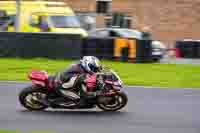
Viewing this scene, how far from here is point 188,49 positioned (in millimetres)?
30922

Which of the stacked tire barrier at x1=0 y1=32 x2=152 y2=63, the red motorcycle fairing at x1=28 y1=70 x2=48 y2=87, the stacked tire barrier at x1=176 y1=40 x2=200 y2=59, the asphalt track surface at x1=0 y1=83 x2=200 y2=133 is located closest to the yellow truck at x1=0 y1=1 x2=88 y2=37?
the stacked tire barrier at x1=0 y1=32 x2=152 y2=63

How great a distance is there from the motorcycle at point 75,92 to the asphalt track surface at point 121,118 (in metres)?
0.17

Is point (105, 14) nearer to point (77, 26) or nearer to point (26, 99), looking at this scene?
point (77, 26)

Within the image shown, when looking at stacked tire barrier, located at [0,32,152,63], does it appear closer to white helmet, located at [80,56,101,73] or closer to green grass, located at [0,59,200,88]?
green grass, located at [0,59,200,88]

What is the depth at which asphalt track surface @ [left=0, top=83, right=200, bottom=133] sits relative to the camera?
1122 cm

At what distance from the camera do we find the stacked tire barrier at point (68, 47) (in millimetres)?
25656

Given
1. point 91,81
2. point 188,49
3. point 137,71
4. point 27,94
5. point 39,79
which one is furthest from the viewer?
point 188,49

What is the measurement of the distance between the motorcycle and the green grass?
5762 millimetres

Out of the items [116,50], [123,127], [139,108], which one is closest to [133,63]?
[116,50]

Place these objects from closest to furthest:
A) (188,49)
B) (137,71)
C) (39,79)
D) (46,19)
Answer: (39,79)
(137,71)
(46,19)
(188,49)

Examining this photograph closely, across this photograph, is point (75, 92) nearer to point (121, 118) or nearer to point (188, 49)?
point (121, 118)

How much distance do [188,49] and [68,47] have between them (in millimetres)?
7210

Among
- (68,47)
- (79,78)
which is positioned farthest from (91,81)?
(68,47)

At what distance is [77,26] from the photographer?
3017 cm
